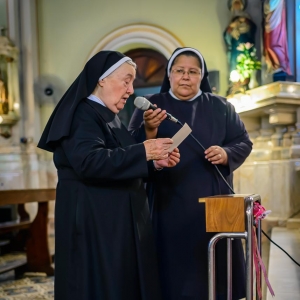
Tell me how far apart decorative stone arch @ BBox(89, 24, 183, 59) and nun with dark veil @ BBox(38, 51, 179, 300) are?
631 centimetres

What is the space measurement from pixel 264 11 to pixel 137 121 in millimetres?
4820

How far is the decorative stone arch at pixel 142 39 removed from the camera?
816 cm

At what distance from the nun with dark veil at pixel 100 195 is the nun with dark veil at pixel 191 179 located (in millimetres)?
342

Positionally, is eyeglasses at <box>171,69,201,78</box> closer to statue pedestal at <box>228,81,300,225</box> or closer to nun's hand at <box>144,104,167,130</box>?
nun's hand at <box>144,104,167,130</box>

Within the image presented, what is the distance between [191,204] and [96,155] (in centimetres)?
84

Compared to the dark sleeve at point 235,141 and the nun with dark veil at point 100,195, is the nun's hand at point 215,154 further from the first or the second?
the nun with dark veil at point 100,195

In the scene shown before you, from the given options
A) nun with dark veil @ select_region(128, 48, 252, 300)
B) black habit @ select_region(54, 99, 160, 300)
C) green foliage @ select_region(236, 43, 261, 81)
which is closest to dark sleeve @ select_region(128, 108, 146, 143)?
nun with dark veil @ select_region(128, 48, 252, 300)

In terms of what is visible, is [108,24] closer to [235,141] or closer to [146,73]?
[146,73]

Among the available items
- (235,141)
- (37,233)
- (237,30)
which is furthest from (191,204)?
(237,30)

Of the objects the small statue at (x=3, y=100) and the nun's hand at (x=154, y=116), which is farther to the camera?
the small statue at (x=3, y=100)

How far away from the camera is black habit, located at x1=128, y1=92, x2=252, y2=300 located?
239cm

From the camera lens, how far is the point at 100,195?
1.92 m

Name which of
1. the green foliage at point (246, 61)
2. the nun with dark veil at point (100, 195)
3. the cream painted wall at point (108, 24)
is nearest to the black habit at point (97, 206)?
the nun with dark veil at point (100, 195)

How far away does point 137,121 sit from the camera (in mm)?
2646
